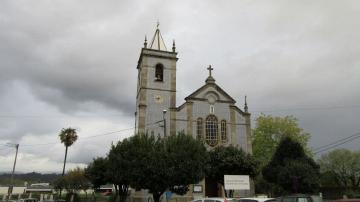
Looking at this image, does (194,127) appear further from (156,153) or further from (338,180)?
(338,180)

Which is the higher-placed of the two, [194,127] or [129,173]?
[194,127]

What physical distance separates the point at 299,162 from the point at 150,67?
2029 cm

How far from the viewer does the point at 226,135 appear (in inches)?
1628

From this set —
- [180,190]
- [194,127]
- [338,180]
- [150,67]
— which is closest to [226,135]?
[194,127]

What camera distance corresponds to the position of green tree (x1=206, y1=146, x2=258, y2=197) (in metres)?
34.5

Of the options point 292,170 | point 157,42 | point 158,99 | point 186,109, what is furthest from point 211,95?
point 292,170

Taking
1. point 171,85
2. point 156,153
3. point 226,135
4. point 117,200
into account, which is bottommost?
point 117,200

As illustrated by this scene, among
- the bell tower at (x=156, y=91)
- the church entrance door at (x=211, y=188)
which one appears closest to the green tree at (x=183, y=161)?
the church entrance door at (x=211, y=188)

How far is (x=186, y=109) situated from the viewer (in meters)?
41.2

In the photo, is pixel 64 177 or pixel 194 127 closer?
pixel 194 127

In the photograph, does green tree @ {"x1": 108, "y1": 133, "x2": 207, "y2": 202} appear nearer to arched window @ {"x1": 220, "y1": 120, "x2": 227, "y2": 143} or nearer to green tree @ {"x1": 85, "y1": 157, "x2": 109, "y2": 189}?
green tree @ {"x1": 85, "y1": 157, "x2": 109, "y2": 189}

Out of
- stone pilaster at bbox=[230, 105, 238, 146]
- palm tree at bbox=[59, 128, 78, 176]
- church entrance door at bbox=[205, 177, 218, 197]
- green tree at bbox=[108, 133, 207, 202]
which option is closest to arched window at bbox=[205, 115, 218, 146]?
stone pilaster at bbox=[230, 105, 238, 146]

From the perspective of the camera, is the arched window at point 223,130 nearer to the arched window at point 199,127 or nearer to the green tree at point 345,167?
the arched window at point 199,127

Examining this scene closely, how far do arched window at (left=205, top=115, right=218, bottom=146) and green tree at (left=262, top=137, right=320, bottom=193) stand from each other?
6874mm
